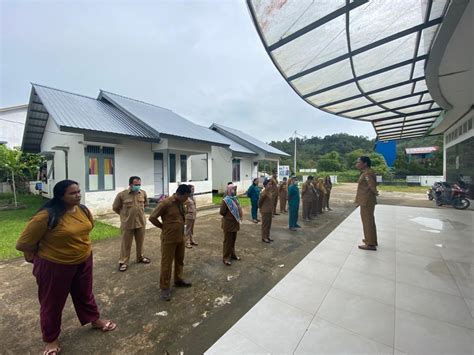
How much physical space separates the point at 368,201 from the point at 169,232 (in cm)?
401

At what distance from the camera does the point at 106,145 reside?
340 inches

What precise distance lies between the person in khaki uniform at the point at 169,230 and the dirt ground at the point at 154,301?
1.05 feet

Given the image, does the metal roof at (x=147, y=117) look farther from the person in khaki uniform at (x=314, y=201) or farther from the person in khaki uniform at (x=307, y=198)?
the person in khaki uniform at (x=314, y=201)

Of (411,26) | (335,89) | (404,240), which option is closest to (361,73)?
(335,89)

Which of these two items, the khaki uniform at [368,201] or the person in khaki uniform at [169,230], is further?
the khaki uniform at [368,201]

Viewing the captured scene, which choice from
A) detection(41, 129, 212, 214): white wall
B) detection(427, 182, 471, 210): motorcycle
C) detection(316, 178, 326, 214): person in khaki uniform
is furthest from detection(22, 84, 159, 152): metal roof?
detection(427, 182, 471, 210): motorcycle

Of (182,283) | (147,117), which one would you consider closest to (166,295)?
(182,283)

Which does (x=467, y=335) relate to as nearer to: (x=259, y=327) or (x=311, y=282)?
(x=311, y=282)

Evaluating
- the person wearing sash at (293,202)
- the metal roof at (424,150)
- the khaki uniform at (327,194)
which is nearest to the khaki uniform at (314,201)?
the khaki uniform at (327,194)

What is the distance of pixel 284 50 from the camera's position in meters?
4.25

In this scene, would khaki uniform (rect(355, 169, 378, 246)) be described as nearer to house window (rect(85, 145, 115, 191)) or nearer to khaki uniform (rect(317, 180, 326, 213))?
khaki uniform (rect(317, 180, 326, 213))

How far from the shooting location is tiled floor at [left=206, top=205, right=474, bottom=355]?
2051mm

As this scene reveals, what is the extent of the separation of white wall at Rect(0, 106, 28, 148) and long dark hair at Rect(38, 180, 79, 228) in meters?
27.0

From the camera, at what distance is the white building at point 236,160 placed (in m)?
15.7
